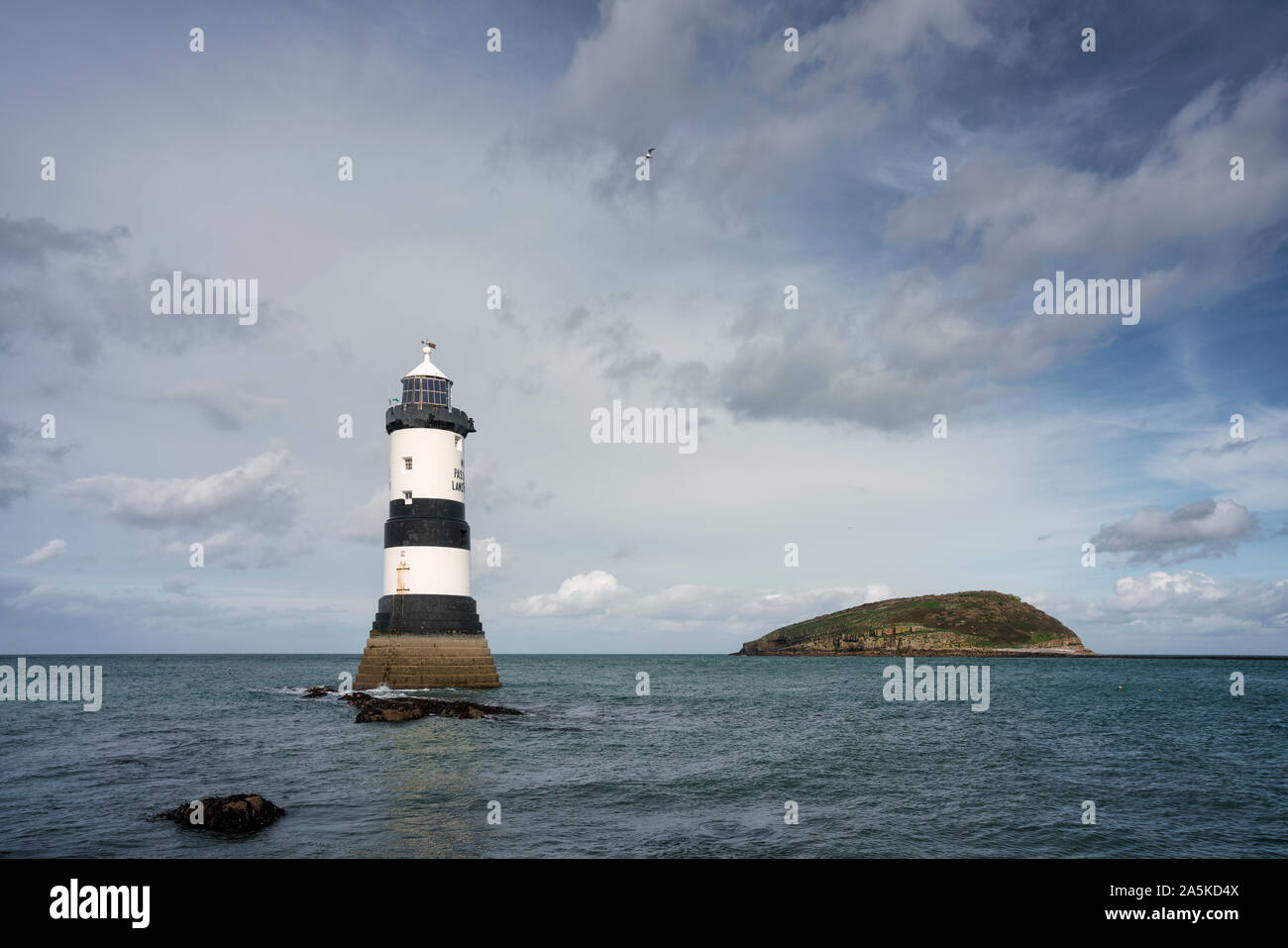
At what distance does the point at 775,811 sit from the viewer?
70.7ft

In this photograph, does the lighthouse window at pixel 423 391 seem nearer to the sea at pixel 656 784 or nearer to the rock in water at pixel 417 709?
the rock in water at pixel 417 709

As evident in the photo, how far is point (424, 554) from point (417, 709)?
10.7 metres

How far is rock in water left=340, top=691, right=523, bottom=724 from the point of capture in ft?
132

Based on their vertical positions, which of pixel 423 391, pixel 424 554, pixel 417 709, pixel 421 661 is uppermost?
pixel 423 391

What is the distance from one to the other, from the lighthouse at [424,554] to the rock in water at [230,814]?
94.9 ft

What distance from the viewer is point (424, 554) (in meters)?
48.8

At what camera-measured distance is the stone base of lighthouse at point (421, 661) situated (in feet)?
160

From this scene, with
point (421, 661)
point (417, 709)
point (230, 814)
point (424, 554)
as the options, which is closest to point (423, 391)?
point (424, 554)

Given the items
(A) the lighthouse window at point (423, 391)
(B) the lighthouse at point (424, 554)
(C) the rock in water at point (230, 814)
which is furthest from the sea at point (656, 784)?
(A) the lighthouse window at point (423, 391)

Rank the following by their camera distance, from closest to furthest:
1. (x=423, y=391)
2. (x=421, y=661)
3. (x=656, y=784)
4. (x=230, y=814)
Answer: (x=230, y=814)
(x=656, y=784)
(x=421, y=661)
(x=423, y=391)

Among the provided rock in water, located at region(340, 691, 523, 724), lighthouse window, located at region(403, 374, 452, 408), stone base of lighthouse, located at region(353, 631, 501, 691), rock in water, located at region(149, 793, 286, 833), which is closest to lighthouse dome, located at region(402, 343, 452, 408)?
lighthouse window, located at region(403, 374, 452, 408)

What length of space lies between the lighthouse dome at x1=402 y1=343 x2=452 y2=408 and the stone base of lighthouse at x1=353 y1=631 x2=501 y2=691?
15.4m

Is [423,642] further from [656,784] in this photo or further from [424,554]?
[656,784]
